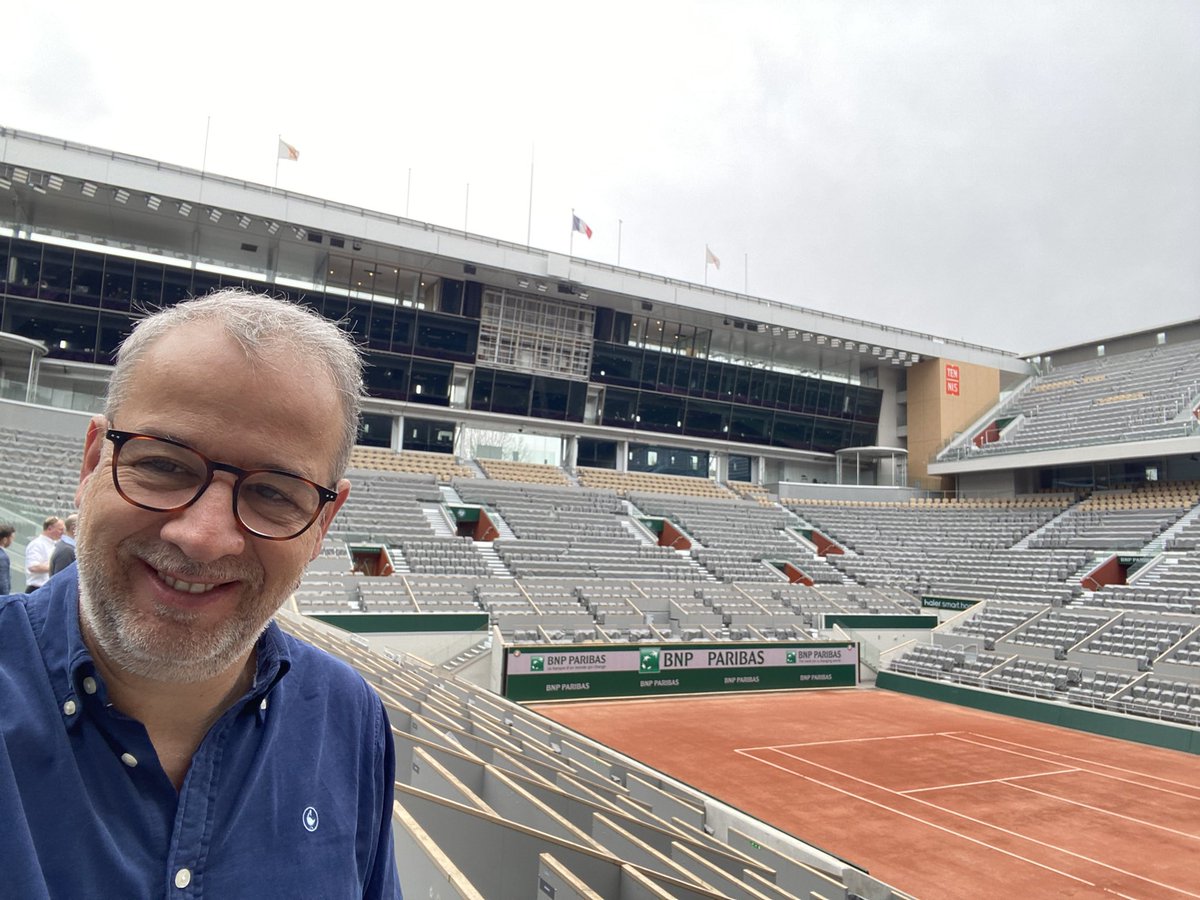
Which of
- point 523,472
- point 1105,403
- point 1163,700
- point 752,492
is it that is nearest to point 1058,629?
point 1163,700

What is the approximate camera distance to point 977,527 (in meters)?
36.4

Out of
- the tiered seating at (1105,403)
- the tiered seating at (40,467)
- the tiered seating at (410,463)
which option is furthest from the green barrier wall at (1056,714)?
the tiered seating at (40,467)

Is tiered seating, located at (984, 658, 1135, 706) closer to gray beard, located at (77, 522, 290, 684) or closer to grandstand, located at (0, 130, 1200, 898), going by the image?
grandstand, located at (0, 130, 1200, 898)

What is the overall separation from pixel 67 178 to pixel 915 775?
3284 cm

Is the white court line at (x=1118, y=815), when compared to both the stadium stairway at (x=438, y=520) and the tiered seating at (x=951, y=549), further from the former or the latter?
the stadium stairway at (x=438, y=520)

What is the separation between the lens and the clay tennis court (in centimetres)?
1065

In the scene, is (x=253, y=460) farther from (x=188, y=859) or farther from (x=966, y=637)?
(x=966, y=637)

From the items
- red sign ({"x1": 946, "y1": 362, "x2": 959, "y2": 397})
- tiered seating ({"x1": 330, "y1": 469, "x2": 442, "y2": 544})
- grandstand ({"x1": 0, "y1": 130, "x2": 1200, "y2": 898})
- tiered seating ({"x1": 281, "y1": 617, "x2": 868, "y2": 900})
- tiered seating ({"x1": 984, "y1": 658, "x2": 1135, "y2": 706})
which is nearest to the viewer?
tiered seating ({"x1": 281, "y1": 617, "x2": 868, "y2": 900})

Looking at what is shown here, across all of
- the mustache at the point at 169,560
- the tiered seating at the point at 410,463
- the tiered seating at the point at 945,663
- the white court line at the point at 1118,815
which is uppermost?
the tiered seating at the point at 410,463

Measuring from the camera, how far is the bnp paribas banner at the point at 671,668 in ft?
66.1

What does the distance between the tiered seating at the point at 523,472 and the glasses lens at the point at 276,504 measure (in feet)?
114

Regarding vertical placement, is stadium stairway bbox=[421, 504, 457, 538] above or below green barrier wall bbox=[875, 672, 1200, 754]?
above

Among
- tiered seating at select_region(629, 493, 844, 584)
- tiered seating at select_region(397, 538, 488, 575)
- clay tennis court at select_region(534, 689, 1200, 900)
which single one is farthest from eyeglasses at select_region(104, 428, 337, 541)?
tiered seating at select_region(629, 493, 844, 584)

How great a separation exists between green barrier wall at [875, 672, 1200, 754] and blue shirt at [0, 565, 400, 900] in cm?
2253
